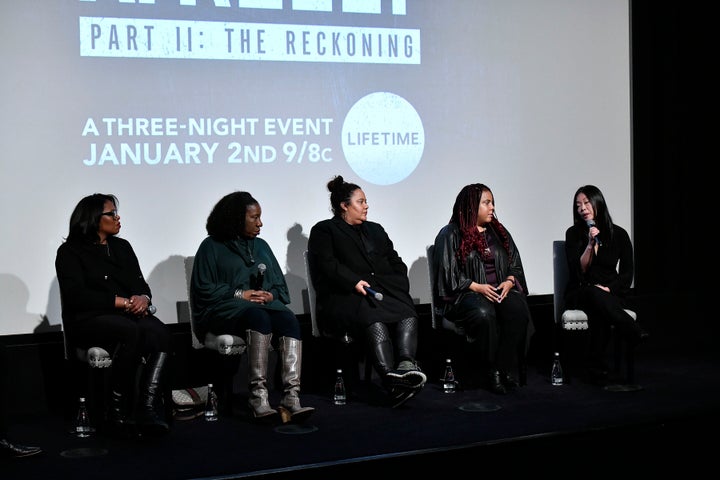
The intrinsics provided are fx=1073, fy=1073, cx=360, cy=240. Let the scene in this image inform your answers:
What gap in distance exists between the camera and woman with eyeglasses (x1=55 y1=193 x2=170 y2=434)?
4.66 metres

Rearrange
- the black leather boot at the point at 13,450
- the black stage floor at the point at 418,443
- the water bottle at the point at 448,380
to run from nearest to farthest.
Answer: the black stage floor at the point at 418,443 → the black leather boot at the point at 13,450 → the water bottle at the point at 448,380

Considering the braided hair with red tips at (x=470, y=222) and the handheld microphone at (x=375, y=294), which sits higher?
the braided hair with red tips at (x=470, y=222)

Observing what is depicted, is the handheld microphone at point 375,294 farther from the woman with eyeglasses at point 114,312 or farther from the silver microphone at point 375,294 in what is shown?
the woman with eyeglasses at point 114,312

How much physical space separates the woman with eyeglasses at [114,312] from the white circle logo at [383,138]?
150cm

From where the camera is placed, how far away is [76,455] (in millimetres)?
4293

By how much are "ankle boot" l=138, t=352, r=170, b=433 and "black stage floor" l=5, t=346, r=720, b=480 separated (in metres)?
0.07

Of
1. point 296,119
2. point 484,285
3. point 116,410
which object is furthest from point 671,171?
point 116,410

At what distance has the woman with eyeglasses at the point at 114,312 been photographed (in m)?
4.66

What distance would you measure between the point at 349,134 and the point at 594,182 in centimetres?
162

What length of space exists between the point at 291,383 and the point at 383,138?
1722 millimetres

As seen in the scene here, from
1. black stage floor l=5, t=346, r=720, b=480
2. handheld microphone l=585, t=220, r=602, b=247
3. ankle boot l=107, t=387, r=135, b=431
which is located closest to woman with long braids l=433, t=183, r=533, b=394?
black stage floor l=5, t=346, r=720, b=480

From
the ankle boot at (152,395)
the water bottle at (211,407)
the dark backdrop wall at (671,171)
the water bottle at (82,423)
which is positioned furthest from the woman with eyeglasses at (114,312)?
the dark backdrop wall at (671,171)

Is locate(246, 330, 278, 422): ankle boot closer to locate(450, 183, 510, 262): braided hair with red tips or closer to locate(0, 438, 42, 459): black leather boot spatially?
locate(0, 438, 42, 459): black leather boot

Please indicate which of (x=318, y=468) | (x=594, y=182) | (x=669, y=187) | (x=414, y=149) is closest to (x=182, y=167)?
(x=414, y=149)
